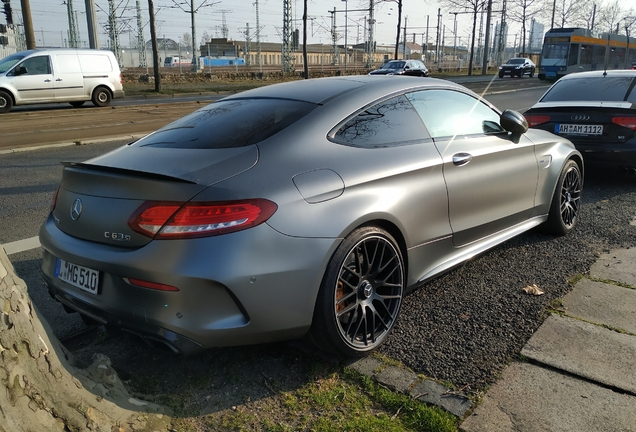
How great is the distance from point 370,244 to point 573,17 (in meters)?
84.8

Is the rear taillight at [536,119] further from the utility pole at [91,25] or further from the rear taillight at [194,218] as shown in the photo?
the utility pole at [91,25]

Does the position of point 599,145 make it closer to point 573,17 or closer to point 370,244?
point 370,244

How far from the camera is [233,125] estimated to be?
10.6 feet

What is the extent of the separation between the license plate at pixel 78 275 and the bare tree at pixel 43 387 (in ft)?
1.14

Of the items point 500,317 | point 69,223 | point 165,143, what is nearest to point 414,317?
point 500,317

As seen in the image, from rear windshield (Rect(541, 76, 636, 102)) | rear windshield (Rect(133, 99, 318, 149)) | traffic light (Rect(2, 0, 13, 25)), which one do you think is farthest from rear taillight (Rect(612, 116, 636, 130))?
traffic light (Rect(2, 0, 13, 25))

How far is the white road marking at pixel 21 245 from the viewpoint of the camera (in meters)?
4.76

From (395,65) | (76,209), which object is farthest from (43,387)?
(395,65)

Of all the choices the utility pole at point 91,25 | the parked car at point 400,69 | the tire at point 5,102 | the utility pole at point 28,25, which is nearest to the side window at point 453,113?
the tire at point 5,102

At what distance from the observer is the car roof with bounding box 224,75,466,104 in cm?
346

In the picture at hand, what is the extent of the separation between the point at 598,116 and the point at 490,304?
14.2 ft

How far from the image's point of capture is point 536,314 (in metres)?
3.58

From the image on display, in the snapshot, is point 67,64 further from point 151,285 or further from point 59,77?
point 151,285

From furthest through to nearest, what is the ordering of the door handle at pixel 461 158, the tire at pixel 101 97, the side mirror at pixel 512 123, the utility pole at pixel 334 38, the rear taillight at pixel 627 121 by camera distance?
the utility pole at pixel 334 38 → the tire at pixel 101 97 → the rear taillight at pixel 627 121 → the side mirror at pixel 512 123 → the door handle at pixel 461 158
